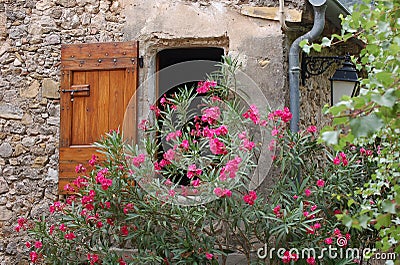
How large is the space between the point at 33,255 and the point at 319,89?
3.13m

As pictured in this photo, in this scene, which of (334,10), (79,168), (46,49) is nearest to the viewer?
(79,168)

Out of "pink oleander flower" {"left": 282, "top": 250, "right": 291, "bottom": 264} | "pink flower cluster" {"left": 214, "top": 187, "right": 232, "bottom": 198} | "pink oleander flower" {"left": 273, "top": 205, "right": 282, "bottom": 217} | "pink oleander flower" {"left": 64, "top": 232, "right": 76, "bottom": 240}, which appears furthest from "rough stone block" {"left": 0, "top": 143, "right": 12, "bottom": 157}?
"pink oleander flower" {"left": 282, "top": 250, "right": 291, "bottom": 264}

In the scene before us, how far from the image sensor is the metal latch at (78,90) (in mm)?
5473

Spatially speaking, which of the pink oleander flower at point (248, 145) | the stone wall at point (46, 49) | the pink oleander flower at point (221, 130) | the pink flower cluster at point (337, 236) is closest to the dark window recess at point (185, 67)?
the stone wall at point (46, 49)

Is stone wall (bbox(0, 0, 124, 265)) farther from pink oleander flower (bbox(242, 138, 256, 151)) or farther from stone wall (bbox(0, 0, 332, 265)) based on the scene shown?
pink oleander flower (bbox(242, 138, 256, 151))

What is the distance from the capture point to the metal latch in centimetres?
547

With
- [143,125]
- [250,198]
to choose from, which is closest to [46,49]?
[143,125]

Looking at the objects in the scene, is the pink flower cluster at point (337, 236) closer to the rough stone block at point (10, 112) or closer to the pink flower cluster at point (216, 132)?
the pink flower cluster at point (216, 132)

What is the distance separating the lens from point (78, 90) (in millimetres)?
5492

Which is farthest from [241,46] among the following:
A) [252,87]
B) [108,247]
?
[108,247]

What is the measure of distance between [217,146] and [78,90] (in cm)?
171

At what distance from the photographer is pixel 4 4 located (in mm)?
5898

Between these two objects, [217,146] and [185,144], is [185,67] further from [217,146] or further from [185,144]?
[217,146]

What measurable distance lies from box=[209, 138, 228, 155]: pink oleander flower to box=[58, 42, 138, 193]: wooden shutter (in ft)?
3.90
